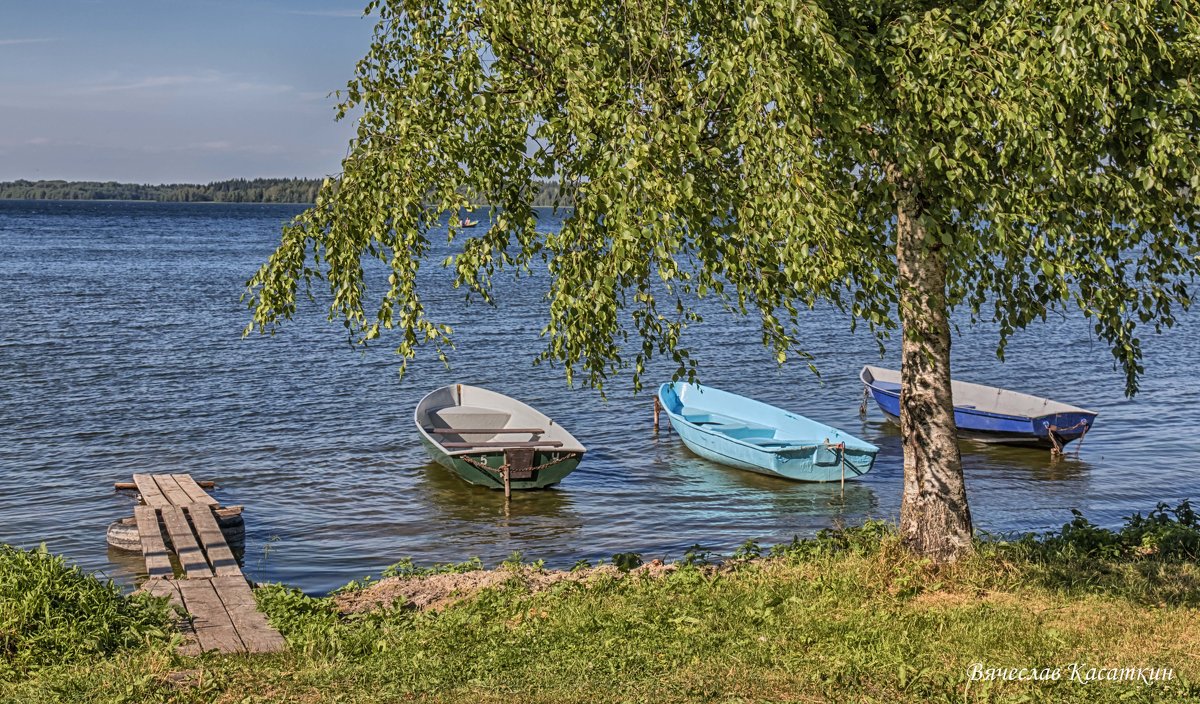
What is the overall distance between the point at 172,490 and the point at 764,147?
13.2m

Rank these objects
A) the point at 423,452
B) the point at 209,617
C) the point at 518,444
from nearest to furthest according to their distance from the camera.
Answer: the point at 209,617
the point at 518,444
the point at 423,452

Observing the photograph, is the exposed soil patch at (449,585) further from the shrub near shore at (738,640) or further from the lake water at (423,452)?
the lake water at (423,452)

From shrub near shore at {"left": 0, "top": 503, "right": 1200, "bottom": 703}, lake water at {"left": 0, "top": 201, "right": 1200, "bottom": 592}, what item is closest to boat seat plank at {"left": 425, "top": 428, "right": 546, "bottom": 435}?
lake water at {"left": 0, "top": 201, "right": 1200, "bottom": 592}

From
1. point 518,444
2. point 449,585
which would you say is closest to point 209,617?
point 449,585

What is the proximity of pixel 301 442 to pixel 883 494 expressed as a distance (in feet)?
40.2

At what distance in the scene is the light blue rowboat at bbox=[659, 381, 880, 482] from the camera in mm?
21109

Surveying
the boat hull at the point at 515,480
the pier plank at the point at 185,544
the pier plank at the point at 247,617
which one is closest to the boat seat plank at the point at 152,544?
the pier plank at the point at 185,544

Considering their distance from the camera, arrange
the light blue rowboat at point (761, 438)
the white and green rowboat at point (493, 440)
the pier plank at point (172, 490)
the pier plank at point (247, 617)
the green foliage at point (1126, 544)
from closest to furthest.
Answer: the pier plank at point (247, 617) → the green foliage at point (1126, 544) → the pier plank at point (172, 490) → the white and green rowboat at point (493, 440) → the light blue rowboat at point (761, 438)

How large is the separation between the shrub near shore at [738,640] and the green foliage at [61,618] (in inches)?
1.5

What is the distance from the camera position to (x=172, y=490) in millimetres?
17609

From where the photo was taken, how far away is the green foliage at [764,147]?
25.0 feet

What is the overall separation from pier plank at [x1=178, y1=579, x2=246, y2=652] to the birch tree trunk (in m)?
6.23

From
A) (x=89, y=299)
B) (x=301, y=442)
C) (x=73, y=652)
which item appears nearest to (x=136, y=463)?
(x=301, y=442)

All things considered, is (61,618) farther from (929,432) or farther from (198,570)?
(929,432)
